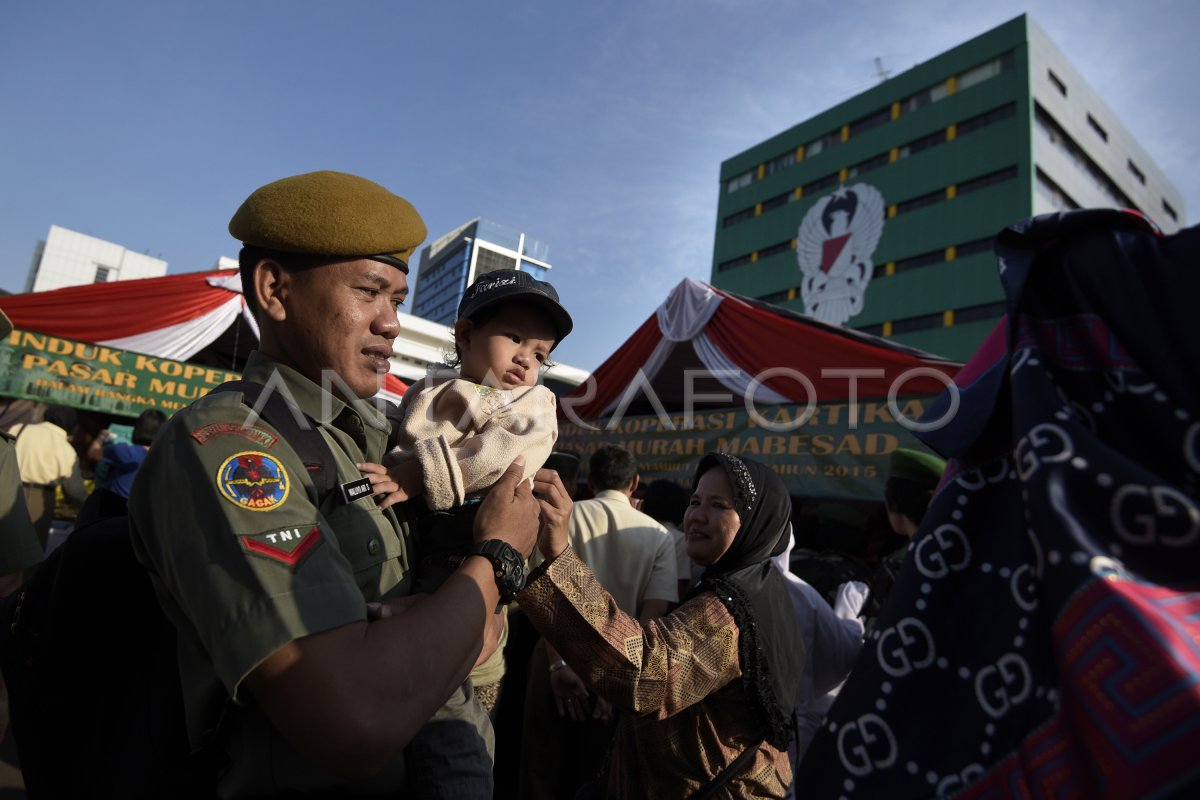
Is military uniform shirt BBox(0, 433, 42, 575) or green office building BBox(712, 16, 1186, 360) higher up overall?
green office building BBox(712, 16, 1186, 360)

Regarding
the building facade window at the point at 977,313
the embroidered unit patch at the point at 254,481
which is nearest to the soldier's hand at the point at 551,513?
the embroidered unit patch at the point at 254,481

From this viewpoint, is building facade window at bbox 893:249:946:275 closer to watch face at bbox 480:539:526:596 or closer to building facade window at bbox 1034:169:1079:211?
building facade window at bbox 1034:169:1079:211

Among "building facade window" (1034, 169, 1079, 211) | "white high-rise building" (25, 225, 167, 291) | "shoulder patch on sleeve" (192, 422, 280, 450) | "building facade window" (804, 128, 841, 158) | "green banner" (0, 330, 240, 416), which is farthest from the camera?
"white high-rise building" (25, 225, 167, 291)

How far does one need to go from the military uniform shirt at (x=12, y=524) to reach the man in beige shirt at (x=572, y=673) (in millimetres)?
2165

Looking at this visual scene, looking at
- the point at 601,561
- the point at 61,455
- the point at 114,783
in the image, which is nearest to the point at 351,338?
the point at 114,783

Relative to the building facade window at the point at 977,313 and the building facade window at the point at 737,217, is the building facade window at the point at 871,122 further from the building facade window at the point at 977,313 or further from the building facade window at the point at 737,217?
the building facade window at the point at 977,313

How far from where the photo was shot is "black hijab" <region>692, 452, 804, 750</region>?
6.03 feet

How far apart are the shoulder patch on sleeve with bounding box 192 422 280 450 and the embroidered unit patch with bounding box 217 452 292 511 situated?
0.11 feet

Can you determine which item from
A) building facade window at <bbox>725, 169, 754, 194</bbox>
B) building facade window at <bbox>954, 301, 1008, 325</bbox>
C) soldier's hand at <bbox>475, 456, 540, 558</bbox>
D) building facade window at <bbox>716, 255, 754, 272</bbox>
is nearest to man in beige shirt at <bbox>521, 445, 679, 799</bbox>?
soldier's hand at <bbox>475, 456, 540, 558</bbox>

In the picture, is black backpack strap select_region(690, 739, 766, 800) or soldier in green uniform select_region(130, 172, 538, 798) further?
black backpack strap select_region(690, 739, 766, 800)

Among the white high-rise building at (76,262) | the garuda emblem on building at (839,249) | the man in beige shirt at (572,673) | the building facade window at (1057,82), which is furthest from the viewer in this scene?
the white high-rise building at (76,262)

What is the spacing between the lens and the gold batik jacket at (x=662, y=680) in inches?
63.2

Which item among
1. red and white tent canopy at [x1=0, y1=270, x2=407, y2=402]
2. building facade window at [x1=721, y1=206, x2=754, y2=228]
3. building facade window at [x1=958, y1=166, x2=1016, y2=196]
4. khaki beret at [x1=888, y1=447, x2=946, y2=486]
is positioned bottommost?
khaki beret at [x1=888, y1=447, x2=946, y2=486]

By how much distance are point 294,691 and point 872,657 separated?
2.72 ft
